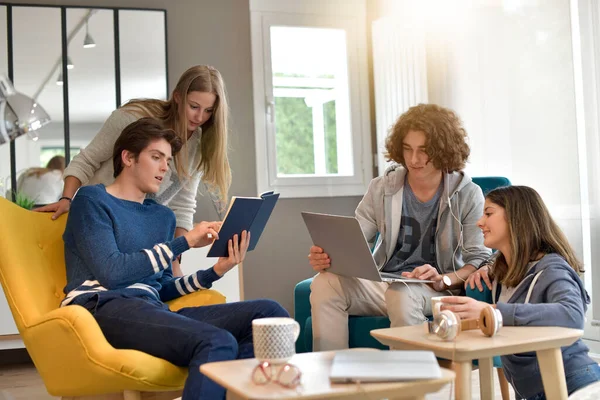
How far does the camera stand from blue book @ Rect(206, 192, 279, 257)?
2041mm

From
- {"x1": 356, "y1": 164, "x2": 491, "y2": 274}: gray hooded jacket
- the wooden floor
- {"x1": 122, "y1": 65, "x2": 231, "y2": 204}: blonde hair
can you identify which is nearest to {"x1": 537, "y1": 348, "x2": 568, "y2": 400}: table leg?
{"x1": 356, "y1": 164, "x2": 491, "y2": 274}: gray hooded jacket

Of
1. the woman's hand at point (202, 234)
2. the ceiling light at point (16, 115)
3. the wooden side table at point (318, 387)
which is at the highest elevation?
the ceiling light at point (16, 115)

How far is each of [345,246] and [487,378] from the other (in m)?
0.60

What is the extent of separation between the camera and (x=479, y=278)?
2.22 metres

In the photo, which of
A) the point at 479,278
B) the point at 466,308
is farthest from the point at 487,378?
the point at 479,278

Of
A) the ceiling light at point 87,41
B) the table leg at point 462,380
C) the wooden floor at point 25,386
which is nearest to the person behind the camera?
the table leg at point 462,380

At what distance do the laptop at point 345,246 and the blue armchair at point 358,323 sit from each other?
0.16 m

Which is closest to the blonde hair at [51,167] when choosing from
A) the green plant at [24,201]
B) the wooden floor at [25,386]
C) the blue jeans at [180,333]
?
the green plant at [24,201]

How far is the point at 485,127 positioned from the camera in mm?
3465

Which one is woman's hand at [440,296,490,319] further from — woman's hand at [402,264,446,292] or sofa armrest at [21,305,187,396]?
sofa armrest at [21,305,187,396]

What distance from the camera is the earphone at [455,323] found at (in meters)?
1.55

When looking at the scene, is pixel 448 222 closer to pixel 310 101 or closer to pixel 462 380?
pixel 462 380

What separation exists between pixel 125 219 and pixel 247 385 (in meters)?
0.91

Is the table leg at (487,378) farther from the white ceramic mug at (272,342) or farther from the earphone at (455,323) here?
the white ceramic mug at (272,342)
